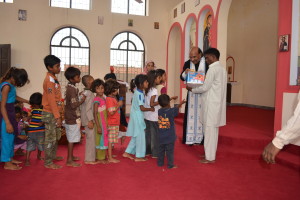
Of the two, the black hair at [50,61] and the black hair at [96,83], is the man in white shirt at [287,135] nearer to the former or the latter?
the black hair at [96,83]

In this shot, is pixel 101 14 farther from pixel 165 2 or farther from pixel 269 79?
pixel 269 79

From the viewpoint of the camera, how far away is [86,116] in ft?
13.1

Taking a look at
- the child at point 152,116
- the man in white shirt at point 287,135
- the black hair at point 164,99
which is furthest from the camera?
the child at point 152,116

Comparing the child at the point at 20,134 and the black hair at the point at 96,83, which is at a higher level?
the black hair at the point at 96,83

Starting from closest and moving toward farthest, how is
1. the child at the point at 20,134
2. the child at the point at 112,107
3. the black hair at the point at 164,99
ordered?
the black hair at the point at 164,99
the child at the point at 112,107
the child at the point at 20,134

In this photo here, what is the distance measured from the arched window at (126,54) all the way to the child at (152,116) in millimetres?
6755

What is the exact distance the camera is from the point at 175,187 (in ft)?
10.4

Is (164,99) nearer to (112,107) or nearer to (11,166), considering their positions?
(112,107)

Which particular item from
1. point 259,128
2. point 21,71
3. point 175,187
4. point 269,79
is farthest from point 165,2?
point 175,187

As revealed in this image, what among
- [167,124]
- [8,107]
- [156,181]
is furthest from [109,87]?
[156,181]

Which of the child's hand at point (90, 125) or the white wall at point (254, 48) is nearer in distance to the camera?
the child's hand at point (90, 125)

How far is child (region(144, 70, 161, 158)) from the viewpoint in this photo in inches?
166

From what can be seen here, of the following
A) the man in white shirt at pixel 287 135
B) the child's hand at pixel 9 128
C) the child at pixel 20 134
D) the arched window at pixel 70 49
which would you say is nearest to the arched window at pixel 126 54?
the arched window at pixel 70 49

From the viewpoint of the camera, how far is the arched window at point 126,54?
10966 millimetres
